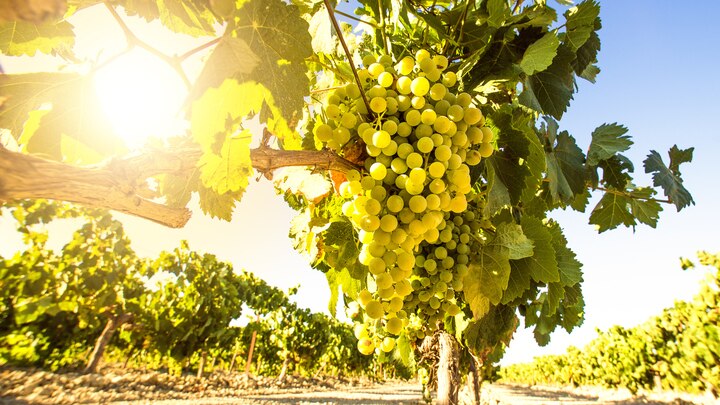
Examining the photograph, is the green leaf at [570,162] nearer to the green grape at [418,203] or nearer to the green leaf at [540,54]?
the green leaf at [540,54]

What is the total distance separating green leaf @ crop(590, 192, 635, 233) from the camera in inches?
110

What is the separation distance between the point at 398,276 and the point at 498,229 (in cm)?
70

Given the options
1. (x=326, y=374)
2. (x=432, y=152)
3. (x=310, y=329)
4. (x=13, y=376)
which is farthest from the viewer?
(x=326, y=374)

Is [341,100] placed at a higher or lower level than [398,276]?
higher

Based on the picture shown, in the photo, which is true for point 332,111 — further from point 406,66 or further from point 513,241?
point 513,241

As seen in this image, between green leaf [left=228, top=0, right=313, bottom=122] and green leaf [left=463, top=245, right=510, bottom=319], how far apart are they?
4.03 feet

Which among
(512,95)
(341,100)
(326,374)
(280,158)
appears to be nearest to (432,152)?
(341,100)

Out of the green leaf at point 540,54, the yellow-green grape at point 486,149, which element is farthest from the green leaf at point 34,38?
the green leaf at point 540,54

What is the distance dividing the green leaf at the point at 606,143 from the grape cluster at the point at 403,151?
1.31 metres

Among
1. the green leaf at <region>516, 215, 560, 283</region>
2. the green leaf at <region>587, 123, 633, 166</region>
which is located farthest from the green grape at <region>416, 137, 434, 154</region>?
the green leaf at <region>587, 123, 633, 166</region>

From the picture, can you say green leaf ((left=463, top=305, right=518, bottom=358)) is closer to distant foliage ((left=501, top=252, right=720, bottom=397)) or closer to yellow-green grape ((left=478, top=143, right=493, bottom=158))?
yellow-green grape ((left=478, top=143, right=493, bottom=158))

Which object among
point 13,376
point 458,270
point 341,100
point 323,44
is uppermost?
point 323,44

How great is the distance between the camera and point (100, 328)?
1688cm

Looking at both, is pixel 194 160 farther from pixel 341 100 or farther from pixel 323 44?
pixel 323 44
